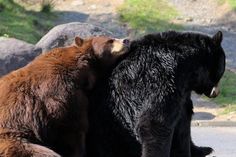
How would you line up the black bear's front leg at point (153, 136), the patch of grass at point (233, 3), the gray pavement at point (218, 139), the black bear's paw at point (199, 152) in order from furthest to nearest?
the patch of grass at point (233, 3) < the gray pavement at point (218, 139) < the black bear's paw at point (199, 152) < the black bear's front leg at point (153, 136)

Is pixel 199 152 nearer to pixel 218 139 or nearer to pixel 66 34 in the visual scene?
pixel 218 139

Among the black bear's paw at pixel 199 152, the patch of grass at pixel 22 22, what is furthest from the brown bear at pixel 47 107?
the patch of grass at pixel 22 22

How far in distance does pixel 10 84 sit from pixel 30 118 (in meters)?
0.28

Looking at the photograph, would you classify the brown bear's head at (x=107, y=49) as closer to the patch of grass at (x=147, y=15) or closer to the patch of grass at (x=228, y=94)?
the patch of grass at (x=228, y=94)

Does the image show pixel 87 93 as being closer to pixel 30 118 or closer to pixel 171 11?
pixel 30 118

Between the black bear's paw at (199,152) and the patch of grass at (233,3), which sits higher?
the black bear's paw at (199,152)

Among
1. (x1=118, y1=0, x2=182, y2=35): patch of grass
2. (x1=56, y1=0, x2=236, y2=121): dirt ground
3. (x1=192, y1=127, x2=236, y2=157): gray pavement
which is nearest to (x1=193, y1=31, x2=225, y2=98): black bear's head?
(x1=192, y1=127, x2=236, y2=157): gray pavement

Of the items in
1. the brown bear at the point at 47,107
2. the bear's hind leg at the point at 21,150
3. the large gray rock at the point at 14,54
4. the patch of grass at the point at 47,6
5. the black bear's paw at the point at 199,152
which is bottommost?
the patch of grass at the point at 47,6

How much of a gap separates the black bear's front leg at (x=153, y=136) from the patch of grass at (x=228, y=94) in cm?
1176

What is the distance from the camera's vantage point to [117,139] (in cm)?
445

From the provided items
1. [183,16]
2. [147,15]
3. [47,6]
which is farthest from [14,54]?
[183,16]

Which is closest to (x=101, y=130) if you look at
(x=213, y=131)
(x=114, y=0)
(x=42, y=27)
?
(x=213, y=131)

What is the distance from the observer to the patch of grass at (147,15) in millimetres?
23812

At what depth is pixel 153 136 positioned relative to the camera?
431 cm
